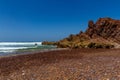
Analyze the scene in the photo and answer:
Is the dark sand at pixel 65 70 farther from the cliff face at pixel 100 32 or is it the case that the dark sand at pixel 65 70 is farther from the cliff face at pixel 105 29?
the cliff face at pixel 105 29

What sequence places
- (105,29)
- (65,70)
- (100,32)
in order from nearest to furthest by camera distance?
(65,70)
(105,29)
(100,32)

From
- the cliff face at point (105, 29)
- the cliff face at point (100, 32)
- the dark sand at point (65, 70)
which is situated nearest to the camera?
the dark sand at point (65, 70)

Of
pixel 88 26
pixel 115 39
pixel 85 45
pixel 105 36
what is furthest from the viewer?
pixel 88 26

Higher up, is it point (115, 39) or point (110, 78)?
point (115, 39)

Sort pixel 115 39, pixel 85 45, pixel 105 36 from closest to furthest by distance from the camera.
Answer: pixel 85 45
pixel 115 39
pixel 105 36

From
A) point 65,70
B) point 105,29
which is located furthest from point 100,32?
point 65,70

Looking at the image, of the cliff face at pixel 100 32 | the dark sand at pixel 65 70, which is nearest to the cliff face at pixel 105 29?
the cliff face at pixel 100 32

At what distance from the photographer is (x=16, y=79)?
35.0 feet

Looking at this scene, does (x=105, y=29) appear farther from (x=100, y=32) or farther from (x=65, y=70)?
(x=65, y=70)

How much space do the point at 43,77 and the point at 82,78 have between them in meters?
2.30

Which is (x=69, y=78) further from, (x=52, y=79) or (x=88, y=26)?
(x=88, y=26)

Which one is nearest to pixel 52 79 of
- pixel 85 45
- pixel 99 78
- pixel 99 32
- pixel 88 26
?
pixel 99 78

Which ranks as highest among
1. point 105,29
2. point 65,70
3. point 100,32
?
point 105,29

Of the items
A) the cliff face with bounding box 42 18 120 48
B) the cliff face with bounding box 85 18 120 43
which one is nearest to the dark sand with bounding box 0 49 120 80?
the cliff face with bounding box 42 18 120 48
